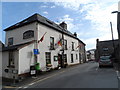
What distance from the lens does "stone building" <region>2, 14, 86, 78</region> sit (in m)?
11.2

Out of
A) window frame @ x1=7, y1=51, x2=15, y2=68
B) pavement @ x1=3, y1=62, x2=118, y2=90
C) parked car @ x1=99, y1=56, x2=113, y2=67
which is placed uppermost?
window frame @ x1=7, y1=51, x2=15, y2=68

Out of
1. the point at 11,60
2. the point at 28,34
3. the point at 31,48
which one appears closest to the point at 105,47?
the point at 28,34

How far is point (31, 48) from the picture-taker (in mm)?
12242

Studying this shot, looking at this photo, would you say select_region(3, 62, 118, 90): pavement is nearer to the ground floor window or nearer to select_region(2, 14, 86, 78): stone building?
select_region(2, 14, 86, 78): stone building

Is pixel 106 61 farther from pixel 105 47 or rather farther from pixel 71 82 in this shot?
pixel 105 47

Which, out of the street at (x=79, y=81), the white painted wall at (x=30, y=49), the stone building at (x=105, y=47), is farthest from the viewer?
the stone building at (x=105, y=47)

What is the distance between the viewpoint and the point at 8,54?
491 inches

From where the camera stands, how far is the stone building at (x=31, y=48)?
11201 millimetres

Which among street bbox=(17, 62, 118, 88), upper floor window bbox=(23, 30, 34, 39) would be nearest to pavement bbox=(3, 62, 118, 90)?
street bbox=(17, 62, 118, 88)

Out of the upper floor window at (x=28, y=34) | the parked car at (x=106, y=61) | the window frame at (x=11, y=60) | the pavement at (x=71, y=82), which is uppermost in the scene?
the upper floor window at (x=28, y=34)

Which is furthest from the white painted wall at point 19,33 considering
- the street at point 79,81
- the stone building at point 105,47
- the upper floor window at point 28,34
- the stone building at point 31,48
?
the stone building at point 105,47

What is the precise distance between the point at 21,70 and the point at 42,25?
647cm

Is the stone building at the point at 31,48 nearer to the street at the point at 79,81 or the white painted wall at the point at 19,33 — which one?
the white painted wall at the point at 19,33

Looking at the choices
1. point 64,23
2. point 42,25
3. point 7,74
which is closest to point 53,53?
point 42,25
